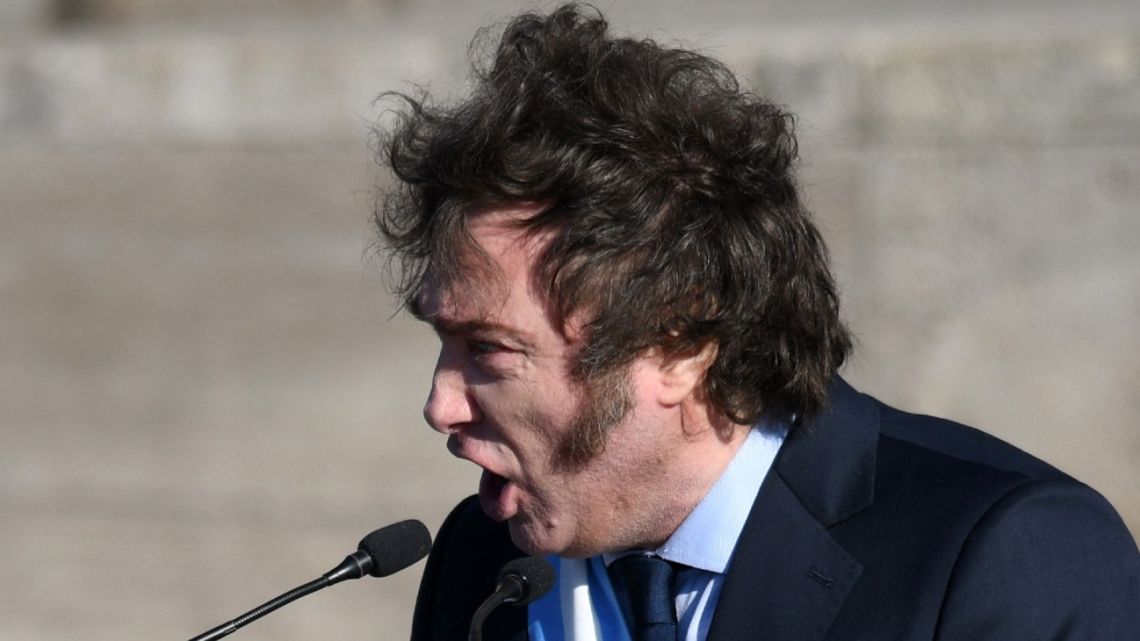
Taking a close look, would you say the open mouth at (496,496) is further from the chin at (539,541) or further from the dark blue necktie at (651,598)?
the dark blue necktie at (651,598)

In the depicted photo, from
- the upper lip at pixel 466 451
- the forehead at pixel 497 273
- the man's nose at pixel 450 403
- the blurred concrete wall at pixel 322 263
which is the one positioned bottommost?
the upper lip at pixel 466 451

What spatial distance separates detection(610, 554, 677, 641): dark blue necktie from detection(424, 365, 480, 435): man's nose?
1.00ft

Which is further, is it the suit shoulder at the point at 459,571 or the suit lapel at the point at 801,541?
the suit shoulder at the point at 459,571

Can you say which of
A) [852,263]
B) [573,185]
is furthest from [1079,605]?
[852,263]

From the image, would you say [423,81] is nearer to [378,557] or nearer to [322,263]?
[322,263]

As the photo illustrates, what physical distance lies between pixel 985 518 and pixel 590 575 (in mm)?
582

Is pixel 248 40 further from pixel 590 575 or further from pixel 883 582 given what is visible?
pixel 883 582

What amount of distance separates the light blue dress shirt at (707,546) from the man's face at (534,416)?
43mm

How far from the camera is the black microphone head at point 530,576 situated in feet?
5.88

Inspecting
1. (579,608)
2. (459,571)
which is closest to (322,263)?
(459,571)

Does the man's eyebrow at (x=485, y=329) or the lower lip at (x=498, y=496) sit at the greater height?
the man's eyebrow at (x=485, y=329)

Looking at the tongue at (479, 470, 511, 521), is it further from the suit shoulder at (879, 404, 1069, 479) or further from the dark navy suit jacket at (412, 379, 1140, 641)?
the suit shoulder at (879, 404, 1069, 479)

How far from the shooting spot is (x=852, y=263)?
466 cm

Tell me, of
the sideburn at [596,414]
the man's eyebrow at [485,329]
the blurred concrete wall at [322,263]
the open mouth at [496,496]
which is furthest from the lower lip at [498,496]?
the blurred concrete wall at [322,263]
